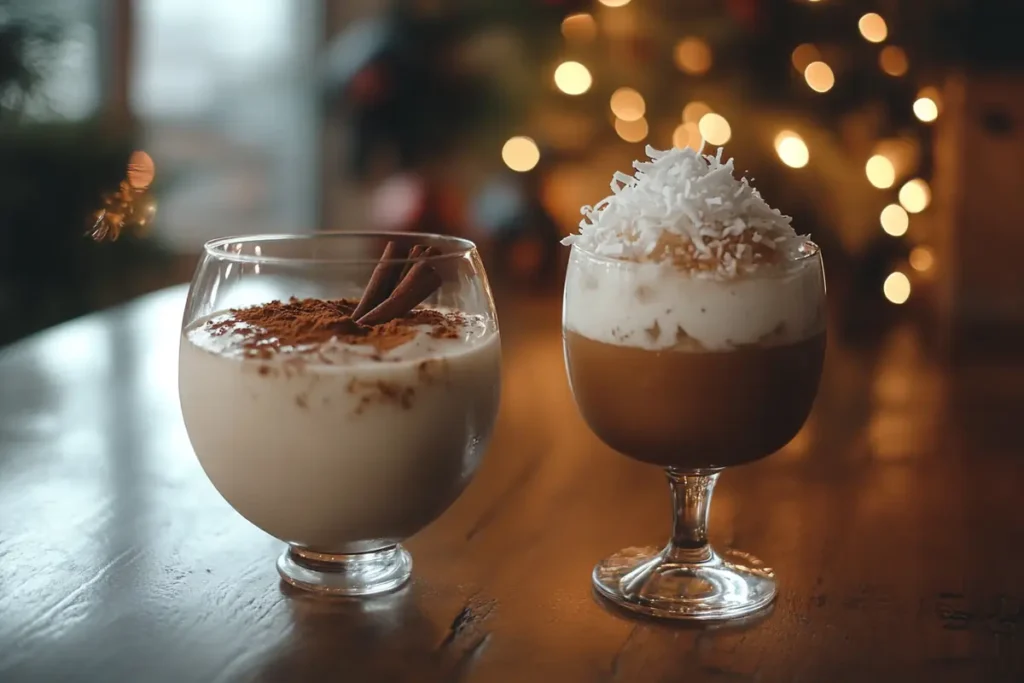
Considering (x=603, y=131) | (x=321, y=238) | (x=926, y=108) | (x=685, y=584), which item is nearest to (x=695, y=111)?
(x=603, y=131)

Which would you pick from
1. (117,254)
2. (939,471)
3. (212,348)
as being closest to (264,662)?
(212,348)

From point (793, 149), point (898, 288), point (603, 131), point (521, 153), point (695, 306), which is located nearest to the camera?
point (695, 306)

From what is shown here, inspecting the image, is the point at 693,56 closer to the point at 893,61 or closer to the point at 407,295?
the point at 893,61

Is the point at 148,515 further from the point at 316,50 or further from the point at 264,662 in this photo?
the point at 316,50

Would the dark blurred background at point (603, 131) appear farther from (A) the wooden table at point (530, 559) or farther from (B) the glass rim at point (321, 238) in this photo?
(B) the glass rim at point (321, 238)

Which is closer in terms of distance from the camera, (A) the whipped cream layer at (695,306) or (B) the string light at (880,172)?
(A) the whipped cream layer at (695,306)

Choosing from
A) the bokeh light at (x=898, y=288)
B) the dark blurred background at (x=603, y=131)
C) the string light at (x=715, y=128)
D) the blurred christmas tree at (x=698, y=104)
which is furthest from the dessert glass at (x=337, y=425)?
the string light at (x=715, y=128)

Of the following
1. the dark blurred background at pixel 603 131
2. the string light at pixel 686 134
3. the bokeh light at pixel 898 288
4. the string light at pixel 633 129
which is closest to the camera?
the dark blurred background at pixel 603 131
